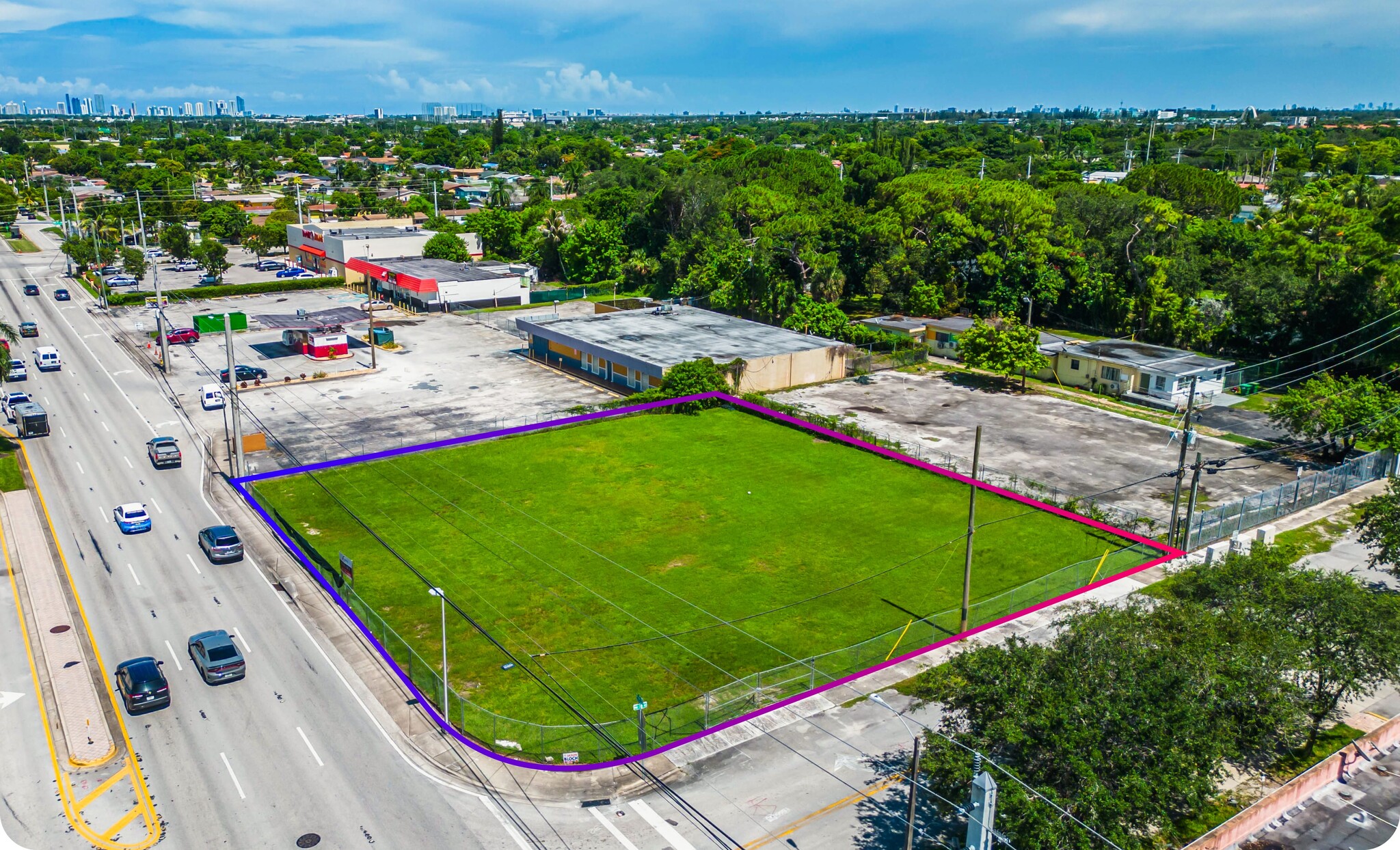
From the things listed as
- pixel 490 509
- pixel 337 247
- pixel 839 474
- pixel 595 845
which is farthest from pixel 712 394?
pixel 337 247

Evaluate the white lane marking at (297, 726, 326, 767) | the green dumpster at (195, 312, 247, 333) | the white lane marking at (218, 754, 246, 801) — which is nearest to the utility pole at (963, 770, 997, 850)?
the white lane marking at (297, 726, 326, 767)

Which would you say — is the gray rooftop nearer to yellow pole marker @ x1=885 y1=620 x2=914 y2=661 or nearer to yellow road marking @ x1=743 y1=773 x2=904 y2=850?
yellow pole marker @ x1=885 y1=620 x2=914 y2=661

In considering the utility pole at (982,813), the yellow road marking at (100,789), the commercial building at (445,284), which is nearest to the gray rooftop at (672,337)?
the commercial building at (445,284)

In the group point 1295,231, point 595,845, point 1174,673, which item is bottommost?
point 595,845

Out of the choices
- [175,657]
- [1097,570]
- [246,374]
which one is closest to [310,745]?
[175,657]

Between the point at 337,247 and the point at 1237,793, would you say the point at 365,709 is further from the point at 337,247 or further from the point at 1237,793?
the point at 337,247
